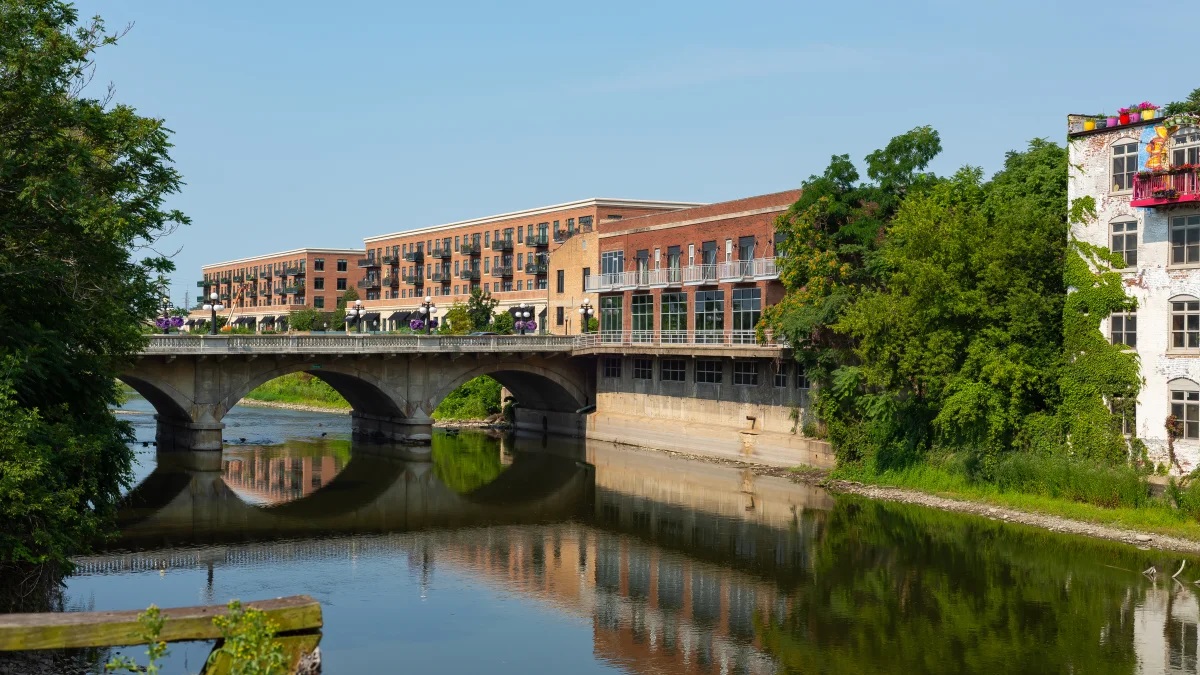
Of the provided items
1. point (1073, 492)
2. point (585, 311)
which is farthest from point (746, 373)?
point (1073, 492)

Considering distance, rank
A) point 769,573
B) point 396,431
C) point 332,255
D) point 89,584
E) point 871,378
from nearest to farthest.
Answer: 1. point 89,584
2. point 769,573
3. point 871,378
4. point 396,431
5. point 332,255

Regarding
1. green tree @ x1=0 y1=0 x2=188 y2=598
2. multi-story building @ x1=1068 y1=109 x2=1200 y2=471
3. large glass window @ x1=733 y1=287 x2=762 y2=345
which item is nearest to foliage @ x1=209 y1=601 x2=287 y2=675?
green tree @ x1=0 y1=0 x2=188 y2=598

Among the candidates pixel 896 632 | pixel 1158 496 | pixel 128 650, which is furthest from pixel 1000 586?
pixel 128 650

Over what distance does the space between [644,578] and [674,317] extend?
3192 centimetres

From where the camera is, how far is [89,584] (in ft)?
102

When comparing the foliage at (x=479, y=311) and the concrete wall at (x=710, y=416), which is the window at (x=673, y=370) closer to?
the concrete wall at (x=710, y=416)

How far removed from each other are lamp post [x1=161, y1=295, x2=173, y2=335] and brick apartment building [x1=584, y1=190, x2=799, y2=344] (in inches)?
958

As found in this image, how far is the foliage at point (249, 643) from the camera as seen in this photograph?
439 inches

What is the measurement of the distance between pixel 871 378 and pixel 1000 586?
47.9ft

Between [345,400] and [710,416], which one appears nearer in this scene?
[710,416]

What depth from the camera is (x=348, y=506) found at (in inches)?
1841

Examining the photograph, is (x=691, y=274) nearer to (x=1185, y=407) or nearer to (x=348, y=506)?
(x=348, y=506)

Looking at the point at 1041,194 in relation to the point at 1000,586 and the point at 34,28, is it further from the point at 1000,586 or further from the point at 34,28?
the point at 34,28

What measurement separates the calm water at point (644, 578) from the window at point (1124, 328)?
24.1 feet
